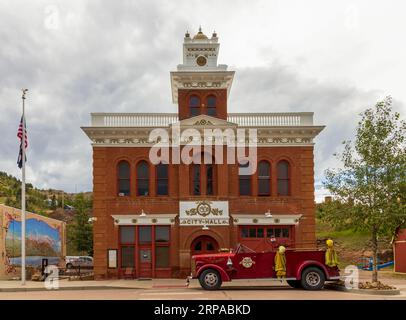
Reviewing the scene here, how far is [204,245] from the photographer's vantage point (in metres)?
30.4

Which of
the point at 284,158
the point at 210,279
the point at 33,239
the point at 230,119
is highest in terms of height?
the point at 230,119

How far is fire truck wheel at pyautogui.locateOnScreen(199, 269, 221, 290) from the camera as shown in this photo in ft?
75.2

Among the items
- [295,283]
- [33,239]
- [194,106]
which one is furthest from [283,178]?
[33,239]

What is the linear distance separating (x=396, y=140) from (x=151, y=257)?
1354 centimetres

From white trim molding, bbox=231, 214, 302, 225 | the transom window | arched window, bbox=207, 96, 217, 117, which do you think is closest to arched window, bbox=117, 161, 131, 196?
arched window, bbox=207, 96, 217, 117

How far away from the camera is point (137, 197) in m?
30.6

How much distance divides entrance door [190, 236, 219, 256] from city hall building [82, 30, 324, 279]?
0.17 feet

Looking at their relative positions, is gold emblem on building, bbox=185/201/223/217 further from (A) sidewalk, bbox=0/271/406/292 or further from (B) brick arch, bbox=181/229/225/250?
(A) sidewalk, bbox=0/271/406/292

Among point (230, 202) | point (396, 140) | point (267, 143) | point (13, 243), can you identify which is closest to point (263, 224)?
point (230, 202)

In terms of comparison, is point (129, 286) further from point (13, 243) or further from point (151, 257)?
point (13, 243)

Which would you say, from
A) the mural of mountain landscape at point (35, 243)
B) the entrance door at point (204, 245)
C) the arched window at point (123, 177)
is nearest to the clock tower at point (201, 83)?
the arched window at point (123, 177)

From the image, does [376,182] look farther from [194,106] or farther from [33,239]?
[33,239]

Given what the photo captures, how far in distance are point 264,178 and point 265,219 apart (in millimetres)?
2170

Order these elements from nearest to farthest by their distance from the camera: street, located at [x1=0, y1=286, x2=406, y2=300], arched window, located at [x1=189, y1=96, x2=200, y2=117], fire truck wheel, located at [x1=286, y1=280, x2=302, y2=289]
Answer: street, located at [x1=0, y1=286, x2=406, y2=300], fire truck wheel, located at [x1=286, y1=280, x2=302, y2=289], arched window, located at [x1=189, y1=96, x2=200, y2=117]
